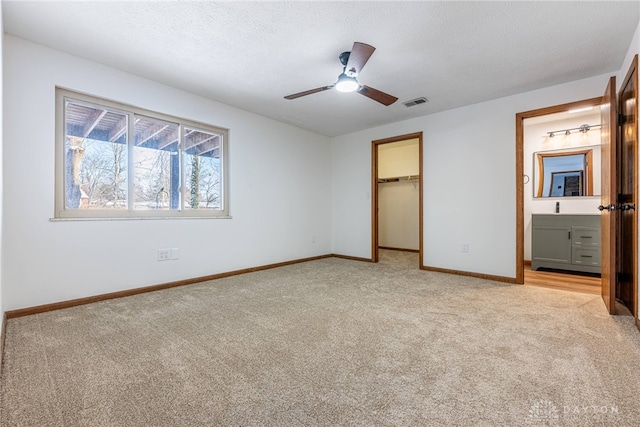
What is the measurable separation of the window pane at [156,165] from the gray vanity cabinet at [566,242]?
208 inches

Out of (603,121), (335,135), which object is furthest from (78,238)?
(603,121)

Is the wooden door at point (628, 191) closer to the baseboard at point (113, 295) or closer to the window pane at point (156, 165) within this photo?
the baseboard at point (113, 295)

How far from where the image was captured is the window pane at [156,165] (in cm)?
328

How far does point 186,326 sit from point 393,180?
18.1ft

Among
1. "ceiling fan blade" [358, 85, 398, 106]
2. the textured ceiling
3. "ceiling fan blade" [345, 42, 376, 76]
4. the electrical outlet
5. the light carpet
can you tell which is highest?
the textured ceiling

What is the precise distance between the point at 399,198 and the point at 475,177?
2.72 meters

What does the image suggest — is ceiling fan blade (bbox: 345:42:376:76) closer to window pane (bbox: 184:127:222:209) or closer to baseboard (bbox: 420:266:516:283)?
window pane (bbox: 184:127:222:209)

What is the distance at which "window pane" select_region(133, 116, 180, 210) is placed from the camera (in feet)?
10.8

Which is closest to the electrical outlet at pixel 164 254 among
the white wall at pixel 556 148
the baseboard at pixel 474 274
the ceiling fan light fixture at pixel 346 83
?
the ceiling fan light fixture at pixel 346 83

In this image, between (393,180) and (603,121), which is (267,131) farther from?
(603,121)

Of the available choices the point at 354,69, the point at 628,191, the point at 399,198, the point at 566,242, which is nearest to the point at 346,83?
the point at 354,69

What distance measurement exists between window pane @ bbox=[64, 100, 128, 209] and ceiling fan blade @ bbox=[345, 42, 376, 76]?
97.8 inches

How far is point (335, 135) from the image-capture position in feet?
18.4

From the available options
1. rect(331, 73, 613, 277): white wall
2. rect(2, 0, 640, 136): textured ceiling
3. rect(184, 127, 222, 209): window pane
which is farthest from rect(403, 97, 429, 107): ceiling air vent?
rect(184, 127, 222, 209): window pane
